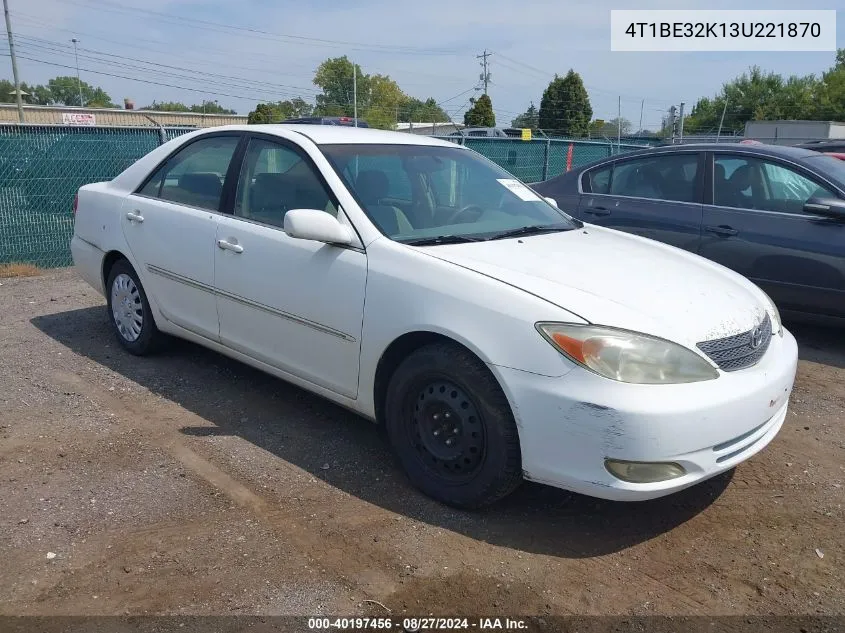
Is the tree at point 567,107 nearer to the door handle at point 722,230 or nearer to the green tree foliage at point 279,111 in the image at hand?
the green tree foliage at point 279,111

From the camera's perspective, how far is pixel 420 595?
8.99ft

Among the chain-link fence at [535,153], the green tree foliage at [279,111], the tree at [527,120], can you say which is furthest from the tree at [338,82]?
the chain-link fence at [535,153]

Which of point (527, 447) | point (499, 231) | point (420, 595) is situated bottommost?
point (420, 595)

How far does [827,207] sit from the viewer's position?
538cm

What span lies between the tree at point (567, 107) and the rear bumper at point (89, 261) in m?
51.2

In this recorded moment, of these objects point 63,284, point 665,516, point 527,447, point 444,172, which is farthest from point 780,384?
point 63,284

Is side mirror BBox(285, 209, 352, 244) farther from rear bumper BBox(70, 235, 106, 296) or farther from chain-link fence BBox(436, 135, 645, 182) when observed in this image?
chain-link fence BBox(436, 135, 645, 182)

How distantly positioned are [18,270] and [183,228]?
4.55 meters

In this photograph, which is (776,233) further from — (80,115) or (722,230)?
(80,115)

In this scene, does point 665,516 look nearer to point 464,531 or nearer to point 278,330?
point 464,531

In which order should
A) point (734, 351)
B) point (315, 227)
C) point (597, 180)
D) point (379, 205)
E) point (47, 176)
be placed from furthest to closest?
point (47, 176), point (597, 180), point (379, 205), point (315, 227), point (734, 351)

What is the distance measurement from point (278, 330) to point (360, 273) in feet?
2.29

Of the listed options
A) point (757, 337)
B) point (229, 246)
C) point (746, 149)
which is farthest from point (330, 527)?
point (746, 149)

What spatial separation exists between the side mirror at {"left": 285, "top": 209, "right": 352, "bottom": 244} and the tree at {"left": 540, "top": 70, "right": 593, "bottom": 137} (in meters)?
52.6
